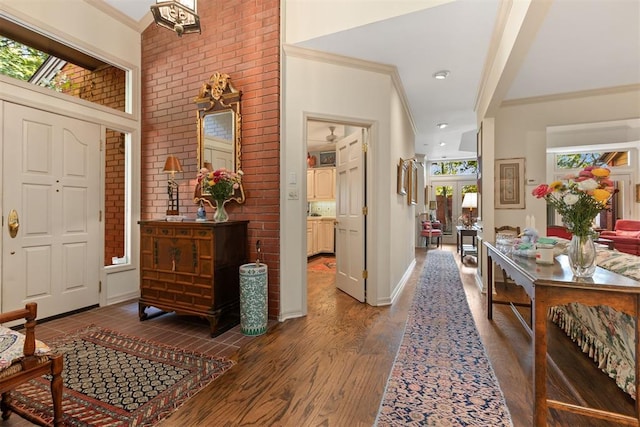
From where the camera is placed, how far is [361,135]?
369 centimetres

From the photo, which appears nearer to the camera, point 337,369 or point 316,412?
point 316,412

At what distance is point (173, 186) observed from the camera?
3.57 metres

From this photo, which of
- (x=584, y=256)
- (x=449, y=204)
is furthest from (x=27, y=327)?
(x=449, y=204)

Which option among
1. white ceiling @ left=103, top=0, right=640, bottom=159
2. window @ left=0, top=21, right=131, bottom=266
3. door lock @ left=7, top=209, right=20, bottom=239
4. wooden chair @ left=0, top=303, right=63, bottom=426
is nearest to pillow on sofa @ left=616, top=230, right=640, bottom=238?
white ceiling @ left=103, top=0, right=640, bottom=159

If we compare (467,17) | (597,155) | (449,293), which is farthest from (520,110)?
(597,155)

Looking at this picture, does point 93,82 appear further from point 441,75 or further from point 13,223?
point 441,75

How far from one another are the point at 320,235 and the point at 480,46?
16.2 ft

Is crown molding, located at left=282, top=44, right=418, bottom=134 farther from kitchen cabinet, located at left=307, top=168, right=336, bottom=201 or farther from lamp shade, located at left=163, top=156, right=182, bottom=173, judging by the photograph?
kitchen cabinet, located at left=307, top=168, right=336, bottom=201

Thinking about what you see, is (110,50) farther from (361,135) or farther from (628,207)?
(628,207)

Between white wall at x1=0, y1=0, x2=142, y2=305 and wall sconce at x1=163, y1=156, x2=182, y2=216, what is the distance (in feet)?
2.09

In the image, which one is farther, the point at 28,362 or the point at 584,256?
the point at 584,256

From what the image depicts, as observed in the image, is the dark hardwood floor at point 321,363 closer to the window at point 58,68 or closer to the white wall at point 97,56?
the white wall at point 97,56

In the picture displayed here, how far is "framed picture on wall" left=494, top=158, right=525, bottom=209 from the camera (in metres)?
4.37

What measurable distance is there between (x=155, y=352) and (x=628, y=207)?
30.8 feet
